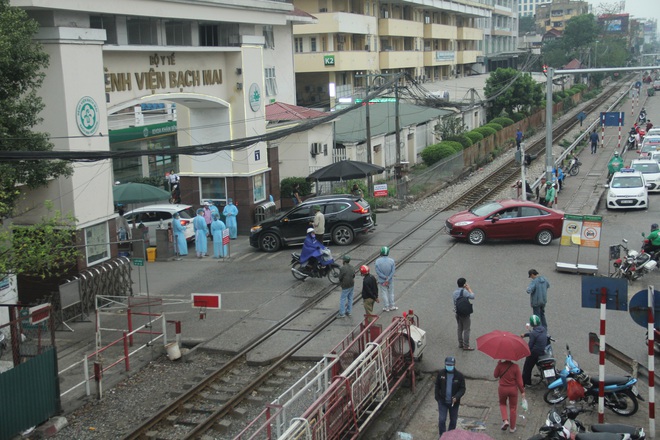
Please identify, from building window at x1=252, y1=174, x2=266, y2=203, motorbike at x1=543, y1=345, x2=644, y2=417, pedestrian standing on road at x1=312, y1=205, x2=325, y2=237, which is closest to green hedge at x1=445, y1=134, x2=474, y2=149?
building window at x1=252, y1=174, x2=266, y2=203

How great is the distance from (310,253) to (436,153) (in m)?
21.7

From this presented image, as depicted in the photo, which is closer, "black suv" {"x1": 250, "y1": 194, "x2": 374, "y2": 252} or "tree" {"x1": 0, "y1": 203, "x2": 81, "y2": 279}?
"tree" {"x1": 0, "y1": 203, "x2": 81, "y2": 279}

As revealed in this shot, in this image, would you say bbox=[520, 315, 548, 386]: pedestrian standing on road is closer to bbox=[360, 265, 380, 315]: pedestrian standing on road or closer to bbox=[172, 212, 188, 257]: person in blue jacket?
bbox=[360, 265, 380, 315]: pedestrian standing on road

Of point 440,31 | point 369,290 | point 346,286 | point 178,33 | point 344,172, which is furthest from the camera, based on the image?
point 440,31

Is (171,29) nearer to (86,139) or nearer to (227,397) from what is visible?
(86,139)

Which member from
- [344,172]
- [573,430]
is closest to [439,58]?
[344,172]

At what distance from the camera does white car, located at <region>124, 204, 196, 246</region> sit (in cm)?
2552

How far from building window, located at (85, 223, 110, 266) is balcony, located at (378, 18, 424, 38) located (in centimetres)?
4673

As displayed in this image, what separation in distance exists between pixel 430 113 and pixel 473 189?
49.3 feet

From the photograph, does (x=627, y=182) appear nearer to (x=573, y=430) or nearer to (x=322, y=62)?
(x=573, y=430)

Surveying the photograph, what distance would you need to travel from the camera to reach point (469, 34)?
86.2 meters

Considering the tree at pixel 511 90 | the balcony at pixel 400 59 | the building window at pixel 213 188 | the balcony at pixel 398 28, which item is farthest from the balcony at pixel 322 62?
the building window at pixel 213 188

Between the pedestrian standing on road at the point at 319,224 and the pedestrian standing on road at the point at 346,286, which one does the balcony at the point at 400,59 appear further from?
the pedestrian standing on road at the point at 346,286

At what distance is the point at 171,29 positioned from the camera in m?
23.2
